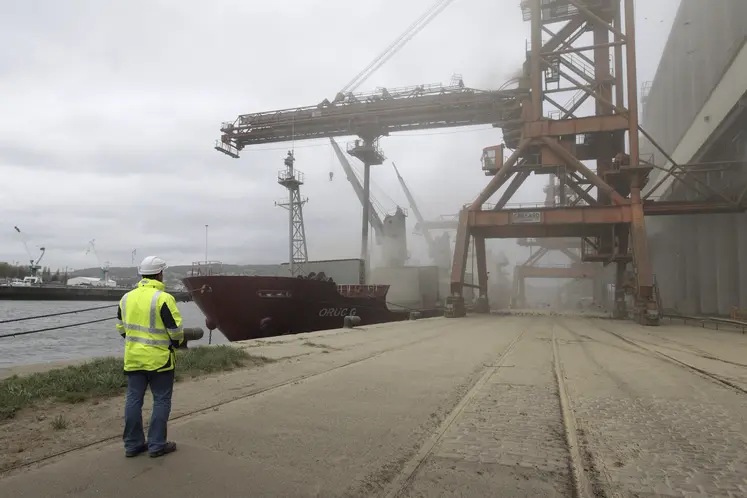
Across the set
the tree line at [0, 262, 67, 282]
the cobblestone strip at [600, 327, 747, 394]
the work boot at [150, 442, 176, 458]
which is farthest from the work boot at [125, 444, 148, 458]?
the tree line at [0, 262, 67, 282]

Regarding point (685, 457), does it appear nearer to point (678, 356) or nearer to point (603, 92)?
point (678, 356)

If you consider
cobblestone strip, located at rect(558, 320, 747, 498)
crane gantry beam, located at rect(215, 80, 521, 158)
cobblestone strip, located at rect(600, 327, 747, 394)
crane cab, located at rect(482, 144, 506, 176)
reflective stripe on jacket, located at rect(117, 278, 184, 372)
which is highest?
crane gantry beam, located at rect(215, 80, 521, 158)

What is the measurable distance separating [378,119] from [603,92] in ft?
44.1

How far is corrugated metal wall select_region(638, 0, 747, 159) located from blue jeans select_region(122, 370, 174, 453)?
83.2 feet

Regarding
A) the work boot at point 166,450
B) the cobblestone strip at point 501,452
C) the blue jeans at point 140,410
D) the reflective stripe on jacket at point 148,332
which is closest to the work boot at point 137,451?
the blue jeans at point 140,410

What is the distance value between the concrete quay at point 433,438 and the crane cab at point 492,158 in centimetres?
2114

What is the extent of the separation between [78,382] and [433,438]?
445 cm

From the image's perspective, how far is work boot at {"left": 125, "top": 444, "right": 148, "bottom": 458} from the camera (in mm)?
3896

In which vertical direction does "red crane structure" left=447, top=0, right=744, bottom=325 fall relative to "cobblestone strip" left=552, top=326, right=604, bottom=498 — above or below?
above

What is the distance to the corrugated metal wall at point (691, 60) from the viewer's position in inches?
985

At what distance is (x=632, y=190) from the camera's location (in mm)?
24938

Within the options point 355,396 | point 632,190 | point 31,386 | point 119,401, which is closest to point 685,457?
point 355,396

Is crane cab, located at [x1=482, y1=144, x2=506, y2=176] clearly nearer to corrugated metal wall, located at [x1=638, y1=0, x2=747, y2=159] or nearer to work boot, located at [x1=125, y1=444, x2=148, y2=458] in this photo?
corrugated metal wall, located at [x1=638, y1=0, x2=747, y2=159]

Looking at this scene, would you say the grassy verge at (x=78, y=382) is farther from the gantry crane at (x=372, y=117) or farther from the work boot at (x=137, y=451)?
the gantry crane at (x=372, y=117)
